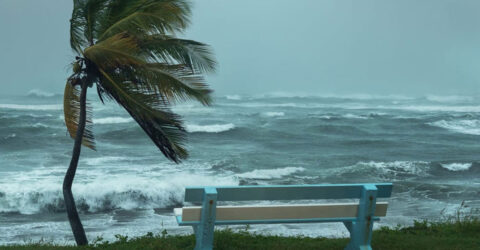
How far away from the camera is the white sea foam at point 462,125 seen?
2948cm

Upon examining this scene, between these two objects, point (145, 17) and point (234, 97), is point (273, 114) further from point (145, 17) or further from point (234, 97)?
point (145, 17)

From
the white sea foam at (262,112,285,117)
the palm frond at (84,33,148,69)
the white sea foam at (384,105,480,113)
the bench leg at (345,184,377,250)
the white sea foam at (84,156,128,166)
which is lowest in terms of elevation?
the white sea foam at (84,156,128,166)

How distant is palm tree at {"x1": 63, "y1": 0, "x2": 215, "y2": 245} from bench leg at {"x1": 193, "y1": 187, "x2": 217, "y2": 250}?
5.02 ft

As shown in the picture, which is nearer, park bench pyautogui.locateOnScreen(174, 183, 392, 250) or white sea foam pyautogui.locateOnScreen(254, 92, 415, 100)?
park bench pyautogui.locateOnScreen(174, 183, 392, 250)

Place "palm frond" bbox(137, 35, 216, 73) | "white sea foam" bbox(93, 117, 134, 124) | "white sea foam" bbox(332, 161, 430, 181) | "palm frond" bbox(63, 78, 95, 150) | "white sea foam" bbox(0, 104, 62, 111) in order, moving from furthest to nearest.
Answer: "white sea foam" bbox(0, 104, 62, 111) → "white sea foam" bbox(93, 117, 134, 124) → "white sea foam" bbox(332, 161, 430, 181) → "palm frond" bbox(63, 78, 95, 150) → "palm frond" bbox(137, 35, 216, 73)

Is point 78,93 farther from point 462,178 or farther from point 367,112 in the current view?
point 367,112

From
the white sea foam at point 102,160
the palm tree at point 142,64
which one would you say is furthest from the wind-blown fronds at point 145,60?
the white sea foam at point 102,160

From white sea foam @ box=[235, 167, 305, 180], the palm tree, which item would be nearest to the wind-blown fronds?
the palm tree

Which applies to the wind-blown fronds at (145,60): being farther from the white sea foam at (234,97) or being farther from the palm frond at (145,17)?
the white sea foam at (234,97)

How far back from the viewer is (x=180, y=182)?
46.2ft

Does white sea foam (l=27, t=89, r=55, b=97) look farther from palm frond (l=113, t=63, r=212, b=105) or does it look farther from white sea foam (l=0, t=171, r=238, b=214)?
palm frond (l=113, t=63, r=212, b=105)

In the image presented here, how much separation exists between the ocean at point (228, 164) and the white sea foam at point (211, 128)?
0.05 m

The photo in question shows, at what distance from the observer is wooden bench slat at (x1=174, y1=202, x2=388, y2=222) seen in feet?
14.9

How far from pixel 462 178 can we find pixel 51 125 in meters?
21.5
